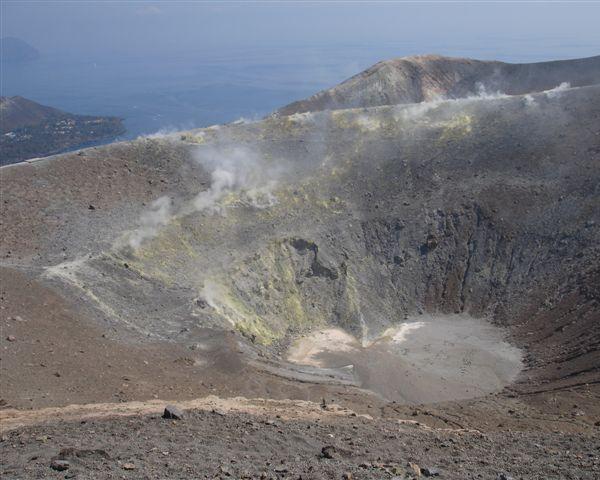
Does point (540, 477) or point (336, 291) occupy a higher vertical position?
point (540, 477)

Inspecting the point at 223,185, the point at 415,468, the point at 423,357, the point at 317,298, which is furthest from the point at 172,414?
the point at 223,185

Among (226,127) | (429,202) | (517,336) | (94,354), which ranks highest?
(226,127)

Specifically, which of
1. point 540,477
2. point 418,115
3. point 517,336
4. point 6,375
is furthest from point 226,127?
point 540,477

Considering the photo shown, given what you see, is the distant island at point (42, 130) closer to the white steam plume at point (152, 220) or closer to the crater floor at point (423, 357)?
the white steam plume at point (152, 220)

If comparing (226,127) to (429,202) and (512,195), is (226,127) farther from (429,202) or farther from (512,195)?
(512,195)

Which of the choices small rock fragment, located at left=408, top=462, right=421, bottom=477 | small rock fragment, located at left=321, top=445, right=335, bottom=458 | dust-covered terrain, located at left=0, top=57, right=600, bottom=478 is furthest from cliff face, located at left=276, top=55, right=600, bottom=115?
small rock fragment, located at left=408, top=462, right=421, bottom=477

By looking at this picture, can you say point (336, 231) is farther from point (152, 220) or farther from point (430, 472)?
point (430, 472)

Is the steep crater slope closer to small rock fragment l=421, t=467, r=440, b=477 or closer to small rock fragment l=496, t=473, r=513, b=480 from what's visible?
small rock fragment l=421, t=467, r=440, b=477

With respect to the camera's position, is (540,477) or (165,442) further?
(165,442)
